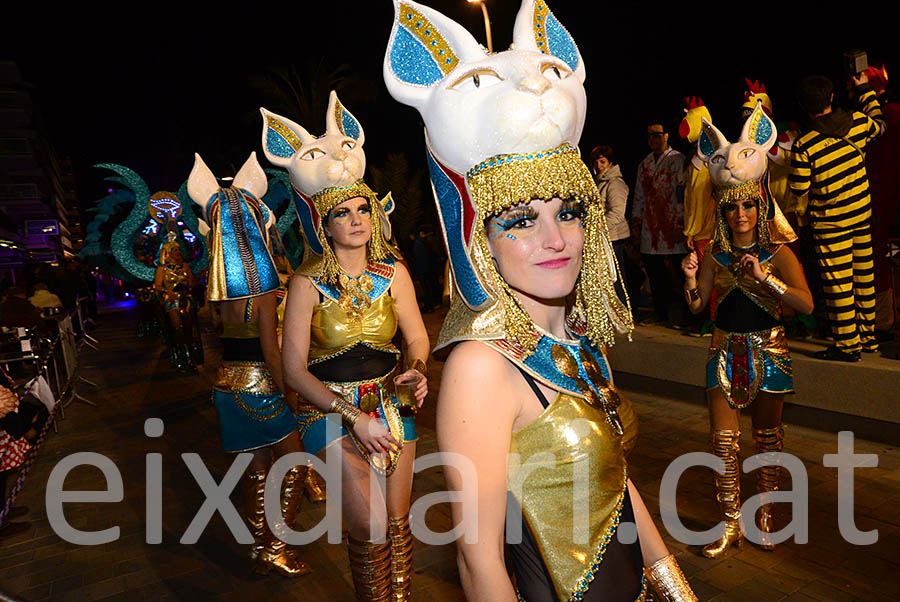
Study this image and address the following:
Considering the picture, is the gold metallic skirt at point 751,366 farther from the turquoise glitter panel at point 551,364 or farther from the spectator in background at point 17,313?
the spectator in background at point 17,313

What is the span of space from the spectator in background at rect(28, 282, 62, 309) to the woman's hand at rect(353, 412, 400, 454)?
11.8m

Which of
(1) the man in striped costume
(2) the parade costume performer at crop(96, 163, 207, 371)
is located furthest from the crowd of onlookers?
(2) the parade costume performer at crop(96, 163, 207, 371)

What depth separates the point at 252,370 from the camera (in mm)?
3863

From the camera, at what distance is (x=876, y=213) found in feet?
19.5

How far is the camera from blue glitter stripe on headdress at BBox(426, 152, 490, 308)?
158 centimetres

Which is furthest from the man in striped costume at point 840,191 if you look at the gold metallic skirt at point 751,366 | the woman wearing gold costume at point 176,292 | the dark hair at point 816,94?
the woman wearing gold costume at point 176,292

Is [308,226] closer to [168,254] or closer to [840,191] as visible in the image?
[840,191]

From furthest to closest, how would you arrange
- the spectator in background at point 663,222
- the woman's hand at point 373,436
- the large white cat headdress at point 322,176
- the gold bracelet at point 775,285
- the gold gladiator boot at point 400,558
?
the spectator in background at point 663,222 → the gold bracelet at point 775,285 → the large white cat headdress at point 322,176 → the gold gladiator boot at point 400,558 → the woman's hand at point 373,436

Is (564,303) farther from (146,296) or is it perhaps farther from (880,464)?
(146,296)

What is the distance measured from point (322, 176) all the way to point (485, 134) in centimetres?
182

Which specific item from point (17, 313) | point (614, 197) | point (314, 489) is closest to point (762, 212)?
point (314, 489)

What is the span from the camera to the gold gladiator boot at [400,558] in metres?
3.00

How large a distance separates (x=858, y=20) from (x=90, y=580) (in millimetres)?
10559

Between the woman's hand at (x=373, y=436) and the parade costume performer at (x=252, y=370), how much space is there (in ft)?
3.61
